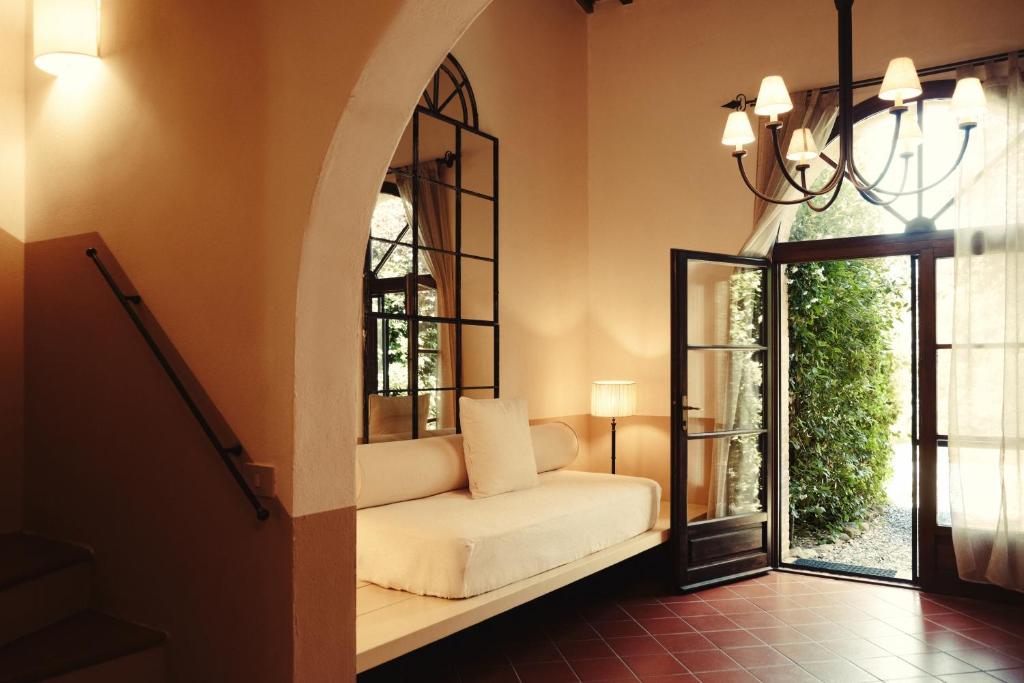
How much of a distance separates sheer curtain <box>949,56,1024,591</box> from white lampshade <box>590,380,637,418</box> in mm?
1950

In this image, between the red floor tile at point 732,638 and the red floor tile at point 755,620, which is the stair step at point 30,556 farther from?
the red floor tile at point 755,620

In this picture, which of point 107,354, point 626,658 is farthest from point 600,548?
point 107,354

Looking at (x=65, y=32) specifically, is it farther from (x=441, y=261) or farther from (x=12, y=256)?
(x=441, y=261)

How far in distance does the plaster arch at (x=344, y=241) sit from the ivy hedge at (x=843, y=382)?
5143 mm

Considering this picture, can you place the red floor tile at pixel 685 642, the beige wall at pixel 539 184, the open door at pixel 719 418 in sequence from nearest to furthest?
1. the red floor tile at pixel 685 642
2. the open door at pixel 719 418
3. the beige wall at pixel 539 184

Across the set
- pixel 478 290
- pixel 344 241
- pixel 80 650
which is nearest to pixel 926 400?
pixel 478 290

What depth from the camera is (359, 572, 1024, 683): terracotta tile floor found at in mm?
3480

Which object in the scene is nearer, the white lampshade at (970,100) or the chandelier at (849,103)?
the chandelier at (849,103)

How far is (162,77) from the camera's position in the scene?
270 centimetres

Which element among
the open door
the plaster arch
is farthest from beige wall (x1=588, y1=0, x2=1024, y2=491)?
the plaster arch

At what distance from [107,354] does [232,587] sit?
3.43 feet

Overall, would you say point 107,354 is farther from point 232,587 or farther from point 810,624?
point 810,624

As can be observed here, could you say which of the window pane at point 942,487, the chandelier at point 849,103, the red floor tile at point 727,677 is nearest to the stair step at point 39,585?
the red floor tile at point 727,677

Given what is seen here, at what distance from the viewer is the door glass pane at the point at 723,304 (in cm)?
493
